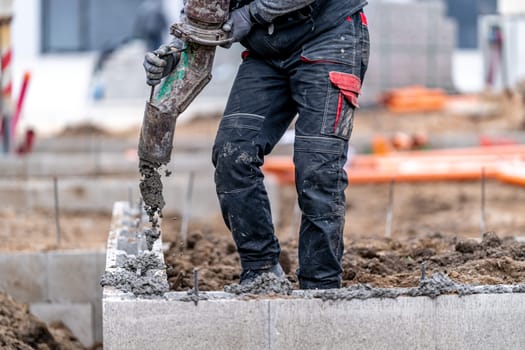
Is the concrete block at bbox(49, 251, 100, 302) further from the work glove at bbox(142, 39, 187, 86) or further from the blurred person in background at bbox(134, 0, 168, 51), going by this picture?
the blurred person in background at bbox(134, 0, 168, 51)

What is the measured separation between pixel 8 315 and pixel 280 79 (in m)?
1.99

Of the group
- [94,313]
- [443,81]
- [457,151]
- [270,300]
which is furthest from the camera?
[443,81]

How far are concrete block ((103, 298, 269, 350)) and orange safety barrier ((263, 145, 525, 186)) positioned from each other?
8.10 metres

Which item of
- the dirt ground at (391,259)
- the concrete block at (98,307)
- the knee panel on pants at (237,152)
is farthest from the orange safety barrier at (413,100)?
the knee panel on pants at (237,152)

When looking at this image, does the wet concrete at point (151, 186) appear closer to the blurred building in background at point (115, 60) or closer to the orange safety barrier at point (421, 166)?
the orange safety barrier at point (421, 166)

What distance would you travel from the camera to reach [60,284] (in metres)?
6.46

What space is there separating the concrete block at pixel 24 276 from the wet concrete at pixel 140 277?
1.90 metres

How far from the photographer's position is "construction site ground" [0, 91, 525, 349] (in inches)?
192

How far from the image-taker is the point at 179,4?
59.6 ft

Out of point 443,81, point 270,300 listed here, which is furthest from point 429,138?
point 270,300

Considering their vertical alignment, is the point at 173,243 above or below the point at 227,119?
below

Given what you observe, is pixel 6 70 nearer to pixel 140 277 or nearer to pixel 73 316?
pixel 73 316

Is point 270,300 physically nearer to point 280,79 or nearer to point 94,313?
point 280,79

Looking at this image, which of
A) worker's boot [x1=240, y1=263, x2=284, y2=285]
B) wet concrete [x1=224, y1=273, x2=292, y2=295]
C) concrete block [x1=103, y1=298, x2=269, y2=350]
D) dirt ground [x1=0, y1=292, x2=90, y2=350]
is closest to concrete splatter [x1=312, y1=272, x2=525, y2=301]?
wet concrete [x1=224, y1=273, x2=292, y2=295]
